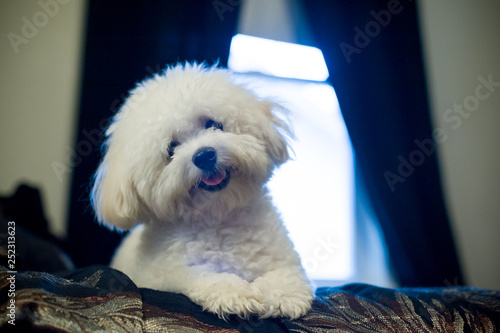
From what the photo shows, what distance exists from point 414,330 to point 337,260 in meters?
1.10

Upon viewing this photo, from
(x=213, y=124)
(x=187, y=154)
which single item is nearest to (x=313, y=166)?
(x=213, y=124)

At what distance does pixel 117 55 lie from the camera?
5.66 feet

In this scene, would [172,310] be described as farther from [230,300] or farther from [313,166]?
[313,166]

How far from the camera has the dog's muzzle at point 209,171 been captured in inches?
41.6

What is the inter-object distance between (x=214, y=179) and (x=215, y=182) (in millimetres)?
12

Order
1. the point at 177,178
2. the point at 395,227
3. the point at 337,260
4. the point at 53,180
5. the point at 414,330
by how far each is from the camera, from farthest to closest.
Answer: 1. the point at 337,260
2. the point at 395,227
3. the point at 53,180
4. the point at 177,178
5. the point at 414,330

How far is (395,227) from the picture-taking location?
187cm

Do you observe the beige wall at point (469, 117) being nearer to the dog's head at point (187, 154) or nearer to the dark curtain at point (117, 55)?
the dark curtain at point (117, 55)

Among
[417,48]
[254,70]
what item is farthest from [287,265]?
[417,48]

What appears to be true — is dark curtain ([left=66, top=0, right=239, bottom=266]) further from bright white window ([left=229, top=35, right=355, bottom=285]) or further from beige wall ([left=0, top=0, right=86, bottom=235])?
bright white window ([left=229, top=35, right=355, bottom=285])

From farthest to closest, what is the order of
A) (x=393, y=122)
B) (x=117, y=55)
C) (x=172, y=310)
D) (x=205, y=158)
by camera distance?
(x=393, y=122) → (x=117, y=55) → (x=205, y=158) → (x=172, y=310)

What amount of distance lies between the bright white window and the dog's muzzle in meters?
0.91

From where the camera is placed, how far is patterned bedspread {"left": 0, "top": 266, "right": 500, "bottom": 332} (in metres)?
0.70

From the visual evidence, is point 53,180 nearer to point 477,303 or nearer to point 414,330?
point 414,330
